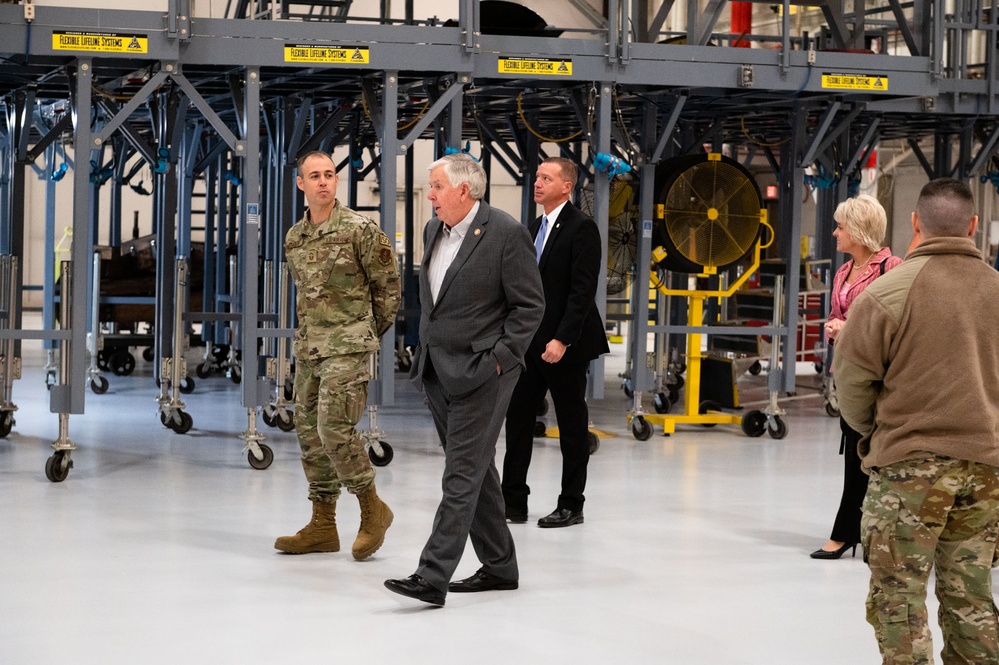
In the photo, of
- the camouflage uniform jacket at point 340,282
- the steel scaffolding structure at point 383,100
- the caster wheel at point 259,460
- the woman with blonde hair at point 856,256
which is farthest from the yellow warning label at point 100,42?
the woman with blonde hair at point 856,256

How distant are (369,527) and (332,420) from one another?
57cm

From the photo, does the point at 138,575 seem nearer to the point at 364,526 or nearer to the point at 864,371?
the point at 364,526

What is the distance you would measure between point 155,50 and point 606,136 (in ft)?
10.5

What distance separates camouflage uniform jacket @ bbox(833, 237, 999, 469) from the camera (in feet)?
11.7

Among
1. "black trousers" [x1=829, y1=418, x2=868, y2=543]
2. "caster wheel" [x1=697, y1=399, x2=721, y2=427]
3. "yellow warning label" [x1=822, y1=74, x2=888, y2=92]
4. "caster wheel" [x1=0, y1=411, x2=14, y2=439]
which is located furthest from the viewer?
"caster wheel" [x1=697, y1=399, x2=721, y2=427]

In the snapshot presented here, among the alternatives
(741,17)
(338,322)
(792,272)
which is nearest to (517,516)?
(338,322)

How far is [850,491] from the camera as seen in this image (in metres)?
6.10

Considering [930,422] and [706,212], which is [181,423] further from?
[930,422]

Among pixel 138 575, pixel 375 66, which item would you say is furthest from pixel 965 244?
pixel 375 66

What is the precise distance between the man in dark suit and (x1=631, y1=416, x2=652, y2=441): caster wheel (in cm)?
332

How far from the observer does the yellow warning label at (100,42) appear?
7957mm

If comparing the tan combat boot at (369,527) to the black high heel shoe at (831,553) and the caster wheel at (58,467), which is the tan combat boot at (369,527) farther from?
the caster wheel at (58,467)

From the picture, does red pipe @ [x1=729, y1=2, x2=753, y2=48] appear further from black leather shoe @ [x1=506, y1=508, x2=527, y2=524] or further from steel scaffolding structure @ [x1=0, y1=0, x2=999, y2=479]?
black leather shoe @ [x1=506, y1=508, x2=527, y2=524]

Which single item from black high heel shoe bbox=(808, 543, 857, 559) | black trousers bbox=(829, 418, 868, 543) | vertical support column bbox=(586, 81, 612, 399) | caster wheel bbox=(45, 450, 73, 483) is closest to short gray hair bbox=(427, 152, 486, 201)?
black trousers bbox=(829, 418, 868, 543)
